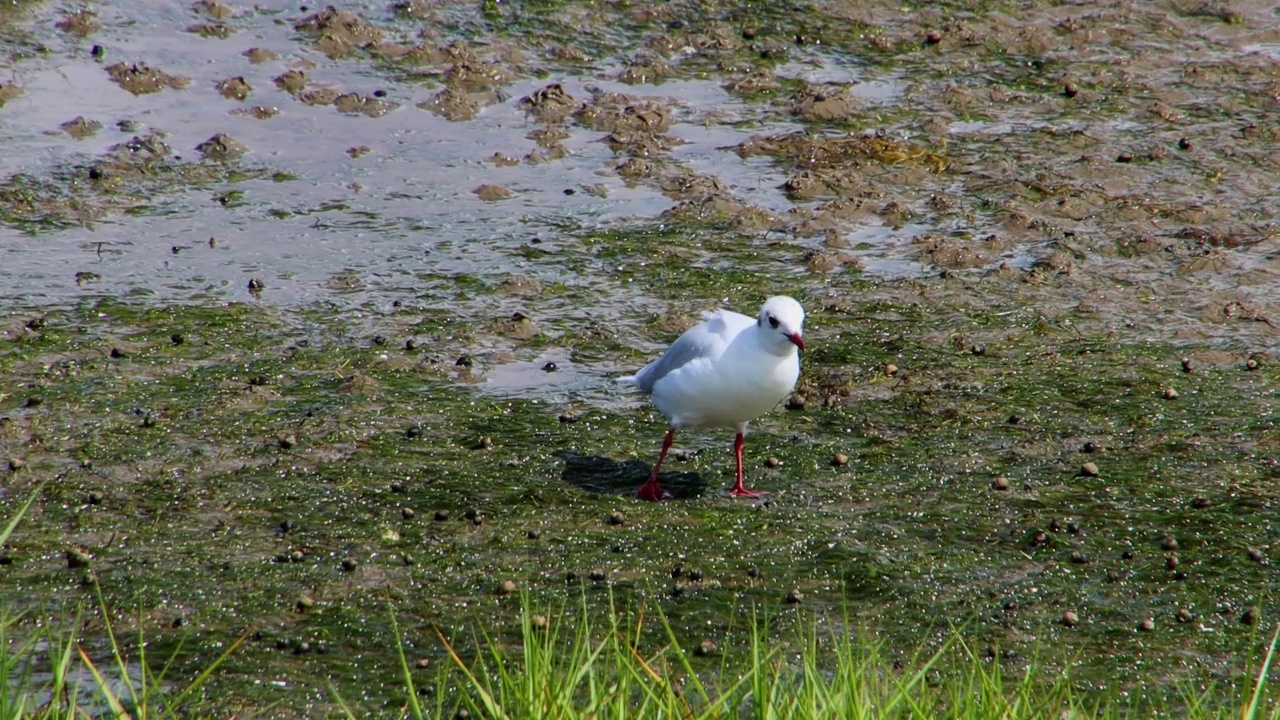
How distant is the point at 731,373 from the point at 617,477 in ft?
2.73

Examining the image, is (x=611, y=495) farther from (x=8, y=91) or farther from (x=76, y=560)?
(x=8, y=91)

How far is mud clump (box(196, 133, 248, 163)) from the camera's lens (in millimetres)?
10492

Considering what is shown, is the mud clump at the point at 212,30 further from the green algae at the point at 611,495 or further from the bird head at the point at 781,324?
the bird head at the point at 781,324

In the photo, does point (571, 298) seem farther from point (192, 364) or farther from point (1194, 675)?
point (1194, 675)

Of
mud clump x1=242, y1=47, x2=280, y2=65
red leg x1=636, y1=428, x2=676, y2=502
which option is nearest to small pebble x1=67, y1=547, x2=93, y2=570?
red leg x1=636, y1=428, x2=676, y2=502

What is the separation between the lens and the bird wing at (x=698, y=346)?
6.77 m

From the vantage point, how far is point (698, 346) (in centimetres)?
684

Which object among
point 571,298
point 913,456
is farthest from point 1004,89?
point 913,456

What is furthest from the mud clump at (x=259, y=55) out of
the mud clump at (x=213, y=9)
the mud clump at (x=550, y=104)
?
the mud clump at (x=550, y=104)

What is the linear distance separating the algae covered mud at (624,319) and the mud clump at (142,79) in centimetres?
4

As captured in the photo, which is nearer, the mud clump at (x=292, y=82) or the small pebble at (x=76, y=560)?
the small pebble at (x=76, y=560)

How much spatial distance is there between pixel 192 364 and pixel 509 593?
9.46ft

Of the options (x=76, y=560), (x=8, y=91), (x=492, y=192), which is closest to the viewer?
(x=76, y=560)

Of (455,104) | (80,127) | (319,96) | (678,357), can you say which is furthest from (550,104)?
(678,357)
